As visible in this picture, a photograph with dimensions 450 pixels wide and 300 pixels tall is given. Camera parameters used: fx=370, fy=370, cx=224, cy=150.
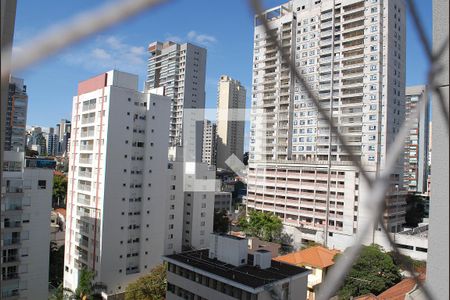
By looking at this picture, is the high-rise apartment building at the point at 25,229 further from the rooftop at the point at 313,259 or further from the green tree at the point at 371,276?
the green tree at the point at 371,276

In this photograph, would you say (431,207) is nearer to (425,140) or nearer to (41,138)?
(425,140)

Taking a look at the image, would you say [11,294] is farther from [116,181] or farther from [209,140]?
[209,140]

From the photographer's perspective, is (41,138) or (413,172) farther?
(41,138)

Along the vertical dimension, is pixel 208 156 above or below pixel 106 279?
above

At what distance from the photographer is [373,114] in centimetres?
838

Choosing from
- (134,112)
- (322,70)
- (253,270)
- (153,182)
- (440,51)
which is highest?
(322,70)

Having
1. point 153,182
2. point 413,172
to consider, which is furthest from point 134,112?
point 413,172

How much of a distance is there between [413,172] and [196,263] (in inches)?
448

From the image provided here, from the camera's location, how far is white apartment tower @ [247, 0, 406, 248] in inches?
330

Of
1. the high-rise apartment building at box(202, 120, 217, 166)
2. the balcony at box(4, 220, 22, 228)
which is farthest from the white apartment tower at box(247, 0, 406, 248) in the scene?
the balcony at box(4, 220, 22, 228)

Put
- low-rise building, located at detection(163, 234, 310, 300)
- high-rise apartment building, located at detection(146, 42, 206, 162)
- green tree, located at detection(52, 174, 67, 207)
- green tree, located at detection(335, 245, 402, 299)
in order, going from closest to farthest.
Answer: low-rise building, located at detection(163, 234, 310, 300) → green tree, located at detection(335, 245, 402, 299) → green tree, located at detection(52, 174, 67, 207) → high-rise apartment building, located at detection(146, 42, 206, 162)

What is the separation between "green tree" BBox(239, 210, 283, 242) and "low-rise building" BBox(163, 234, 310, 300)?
4446mm

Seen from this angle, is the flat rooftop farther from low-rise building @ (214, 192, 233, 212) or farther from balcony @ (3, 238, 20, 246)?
low-rise building @ (214, 192, 233, 212)

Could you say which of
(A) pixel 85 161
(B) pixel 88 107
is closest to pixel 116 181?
(A) pixel 85 161
